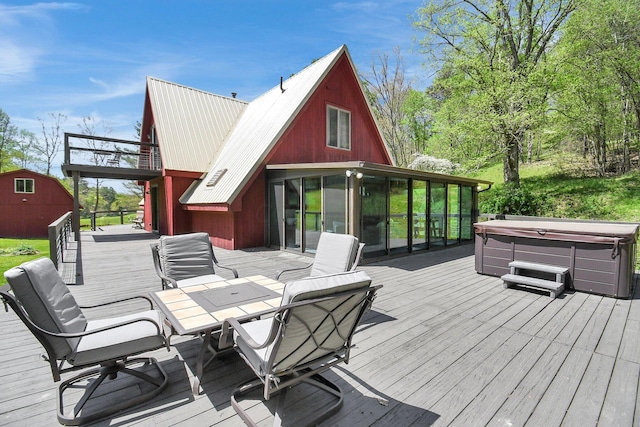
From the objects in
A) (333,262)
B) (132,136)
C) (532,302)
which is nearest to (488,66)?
(532,302)

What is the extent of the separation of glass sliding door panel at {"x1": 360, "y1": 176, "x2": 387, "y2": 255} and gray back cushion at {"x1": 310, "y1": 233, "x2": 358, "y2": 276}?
3143 mm

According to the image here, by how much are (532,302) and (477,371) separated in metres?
2.46

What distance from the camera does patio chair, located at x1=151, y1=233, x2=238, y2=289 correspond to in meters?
3.84

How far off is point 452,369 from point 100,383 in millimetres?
2810

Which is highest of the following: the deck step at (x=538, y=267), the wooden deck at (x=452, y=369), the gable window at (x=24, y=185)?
the gable window at (x=24, y=185)

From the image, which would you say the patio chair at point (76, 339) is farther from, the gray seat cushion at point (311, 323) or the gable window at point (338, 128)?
the gable window at point (338, 128)

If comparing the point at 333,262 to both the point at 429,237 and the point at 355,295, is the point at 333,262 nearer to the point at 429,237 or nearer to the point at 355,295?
the point at 355,295

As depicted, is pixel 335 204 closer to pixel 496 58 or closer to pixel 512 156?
pixel 512 156

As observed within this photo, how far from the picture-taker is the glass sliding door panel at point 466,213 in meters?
10.1

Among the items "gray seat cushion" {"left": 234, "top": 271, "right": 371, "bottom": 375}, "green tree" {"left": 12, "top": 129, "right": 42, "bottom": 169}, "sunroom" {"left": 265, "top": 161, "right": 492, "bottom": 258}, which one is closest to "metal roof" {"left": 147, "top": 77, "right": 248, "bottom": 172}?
"sunroom" {"left": 265, "top": 161, "right": 492, "bottom": 258}

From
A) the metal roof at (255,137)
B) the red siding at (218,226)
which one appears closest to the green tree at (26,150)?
the metal roof at (255,137)

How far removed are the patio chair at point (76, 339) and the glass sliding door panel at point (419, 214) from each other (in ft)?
23.0

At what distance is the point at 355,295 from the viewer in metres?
1.83

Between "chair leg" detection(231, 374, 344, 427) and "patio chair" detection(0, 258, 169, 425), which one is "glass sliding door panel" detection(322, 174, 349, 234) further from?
"patio chair" detection(0, 258, 169, 425)
